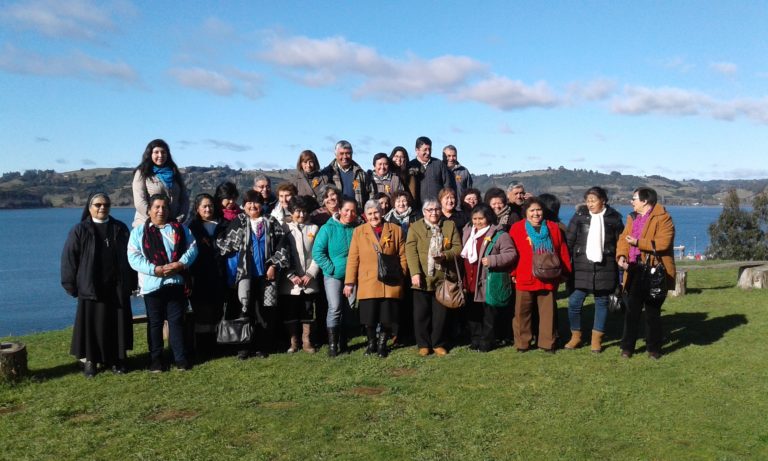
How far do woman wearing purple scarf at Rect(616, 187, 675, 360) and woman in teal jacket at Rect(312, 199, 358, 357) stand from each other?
3.18 m

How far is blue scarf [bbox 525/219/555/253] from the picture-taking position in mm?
7504

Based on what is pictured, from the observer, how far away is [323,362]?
7.45 metres

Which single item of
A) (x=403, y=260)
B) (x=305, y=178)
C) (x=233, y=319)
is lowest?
(x=233, y=319)

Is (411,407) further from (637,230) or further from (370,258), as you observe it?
(637,230)

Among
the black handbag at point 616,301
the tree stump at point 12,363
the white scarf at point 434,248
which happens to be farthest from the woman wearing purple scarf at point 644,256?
the tree stump at point 12,363

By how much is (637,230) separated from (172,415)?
5.23 m

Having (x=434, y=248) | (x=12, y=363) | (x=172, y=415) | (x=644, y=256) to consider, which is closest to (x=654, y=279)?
(x=644, y=256)

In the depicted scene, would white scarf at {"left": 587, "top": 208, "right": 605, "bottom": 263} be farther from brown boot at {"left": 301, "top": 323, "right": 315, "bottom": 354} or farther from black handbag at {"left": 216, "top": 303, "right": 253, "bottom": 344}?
black handbag at {"left": 216, "top": 303, "right": 253, "bottom": 344}

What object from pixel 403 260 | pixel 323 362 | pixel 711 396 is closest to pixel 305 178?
pixel 403 260

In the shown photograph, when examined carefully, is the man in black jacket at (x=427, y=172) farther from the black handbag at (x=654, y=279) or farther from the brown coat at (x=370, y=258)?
the black handbag at (x=654, y=279)

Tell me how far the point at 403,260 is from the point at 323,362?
59.5 inches

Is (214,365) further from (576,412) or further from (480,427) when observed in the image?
(576,412)

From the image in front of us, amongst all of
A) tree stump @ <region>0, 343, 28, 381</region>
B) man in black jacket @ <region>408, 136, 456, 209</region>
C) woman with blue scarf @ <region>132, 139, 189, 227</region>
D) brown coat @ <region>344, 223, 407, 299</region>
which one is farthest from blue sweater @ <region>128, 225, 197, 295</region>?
man in black jacket @ <region>408, 136, 456, 209</region>

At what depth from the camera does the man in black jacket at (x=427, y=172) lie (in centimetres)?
964
